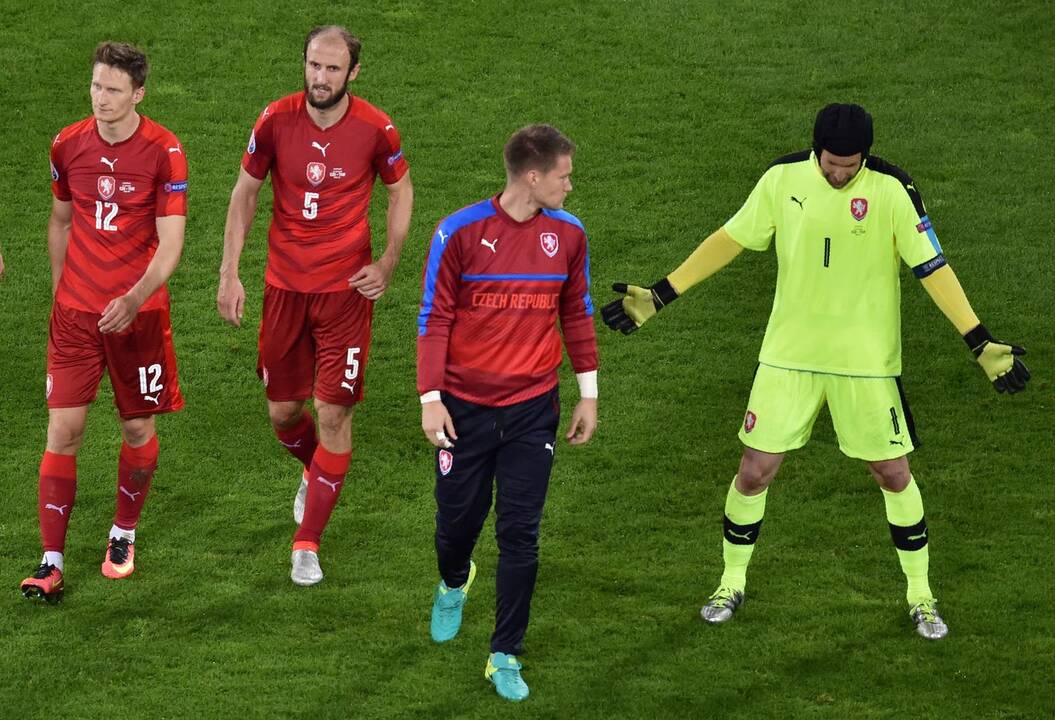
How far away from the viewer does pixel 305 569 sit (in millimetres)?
8297

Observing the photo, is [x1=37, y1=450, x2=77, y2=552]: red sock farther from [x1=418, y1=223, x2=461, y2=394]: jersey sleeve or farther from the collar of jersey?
the collar of jersey

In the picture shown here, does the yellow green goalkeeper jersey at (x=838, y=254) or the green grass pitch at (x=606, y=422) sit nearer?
the yellow green goalkeeper jersey at (x=838, y=254)

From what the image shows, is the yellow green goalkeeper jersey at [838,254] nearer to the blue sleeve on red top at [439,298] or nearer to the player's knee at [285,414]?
the blue sleeve on red top at [439,298]

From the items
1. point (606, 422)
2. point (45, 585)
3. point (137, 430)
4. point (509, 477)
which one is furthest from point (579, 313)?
point (606, 422)

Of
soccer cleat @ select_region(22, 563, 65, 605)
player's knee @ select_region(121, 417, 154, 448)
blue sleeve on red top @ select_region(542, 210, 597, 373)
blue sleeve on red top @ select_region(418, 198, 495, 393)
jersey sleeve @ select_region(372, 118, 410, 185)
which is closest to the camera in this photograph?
blue sleeve on red top @ select_region(418, 198, 495, 393)

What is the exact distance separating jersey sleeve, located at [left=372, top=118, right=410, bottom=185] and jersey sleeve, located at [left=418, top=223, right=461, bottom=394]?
1428 mm

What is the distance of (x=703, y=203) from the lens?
1291 cm

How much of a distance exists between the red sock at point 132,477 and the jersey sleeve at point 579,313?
2430mm

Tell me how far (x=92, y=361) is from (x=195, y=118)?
252 inches

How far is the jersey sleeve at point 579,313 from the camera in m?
7.02

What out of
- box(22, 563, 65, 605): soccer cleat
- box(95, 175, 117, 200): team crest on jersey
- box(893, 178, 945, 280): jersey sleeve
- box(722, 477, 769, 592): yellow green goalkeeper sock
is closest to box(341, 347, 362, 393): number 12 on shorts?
box(95, 175, 117, 200): team crest on jersey

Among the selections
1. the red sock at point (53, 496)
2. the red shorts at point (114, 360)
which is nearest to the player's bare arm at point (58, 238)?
the red shorts at point (114, 360)

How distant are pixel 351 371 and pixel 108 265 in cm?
125

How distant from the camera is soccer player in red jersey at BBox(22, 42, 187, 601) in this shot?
25.6 feet
